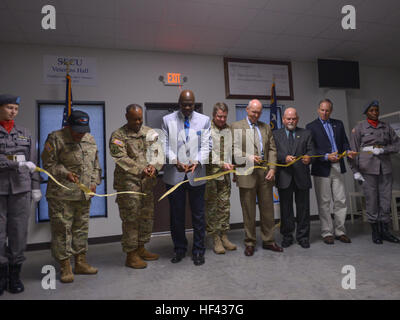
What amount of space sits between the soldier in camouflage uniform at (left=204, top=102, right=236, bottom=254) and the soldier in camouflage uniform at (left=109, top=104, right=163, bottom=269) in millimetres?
657

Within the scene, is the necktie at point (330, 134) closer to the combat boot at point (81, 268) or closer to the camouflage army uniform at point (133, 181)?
the camouflage army uniform at point (133, 181)

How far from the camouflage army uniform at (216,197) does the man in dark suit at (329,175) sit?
45.8 inches

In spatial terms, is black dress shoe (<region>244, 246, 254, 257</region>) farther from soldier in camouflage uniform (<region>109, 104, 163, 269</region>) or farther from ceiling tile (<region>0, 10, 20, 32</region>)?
ceiling tile (<region>0, 10, 20, 32</region>)

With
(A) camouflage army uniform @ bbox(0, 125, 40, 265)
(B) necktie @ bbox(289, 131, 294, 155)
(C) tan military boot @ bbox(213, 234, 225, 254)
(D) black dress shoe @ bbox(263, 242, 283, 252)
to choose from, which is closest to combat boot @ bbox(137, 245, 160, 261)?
(C) tan military boot @ bbox(213, 234, 225, 254)

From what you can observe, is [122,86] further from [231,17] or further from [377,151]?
[377,151]

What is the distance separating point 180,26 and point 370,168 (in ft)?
9.87

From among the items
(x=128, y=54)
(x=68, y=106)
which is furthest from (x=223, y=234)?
(x=128, y=54)

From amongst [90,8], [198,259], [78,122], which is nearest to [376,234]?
[198,259]

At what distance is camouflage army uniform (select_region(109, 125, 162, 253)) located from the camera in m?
2.45

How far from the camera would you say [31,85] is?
12.3 feet

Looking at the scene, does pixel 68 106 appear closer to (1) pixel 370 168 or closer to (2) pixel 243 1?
(2) pixel 243 1

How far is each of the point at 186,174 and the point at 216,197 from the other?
637mm

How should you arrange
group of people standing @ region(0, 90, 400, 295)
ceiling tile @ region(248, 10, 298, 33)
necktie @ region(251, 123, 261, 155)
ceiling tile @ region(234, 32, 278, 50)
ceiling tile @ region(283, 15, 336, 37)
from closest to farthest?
group of people standing @ region(0, 90, 400, 295)
necktie @ region(251, 123, 261, 155)
ceiling tile @ region(248, 10, 298, 33)
ceiling tile @ region(283, 15, 336, 37)
ceiling tile @ region(234, 32, 278, 50)

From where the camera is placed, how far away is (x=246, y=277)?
2.16 m
